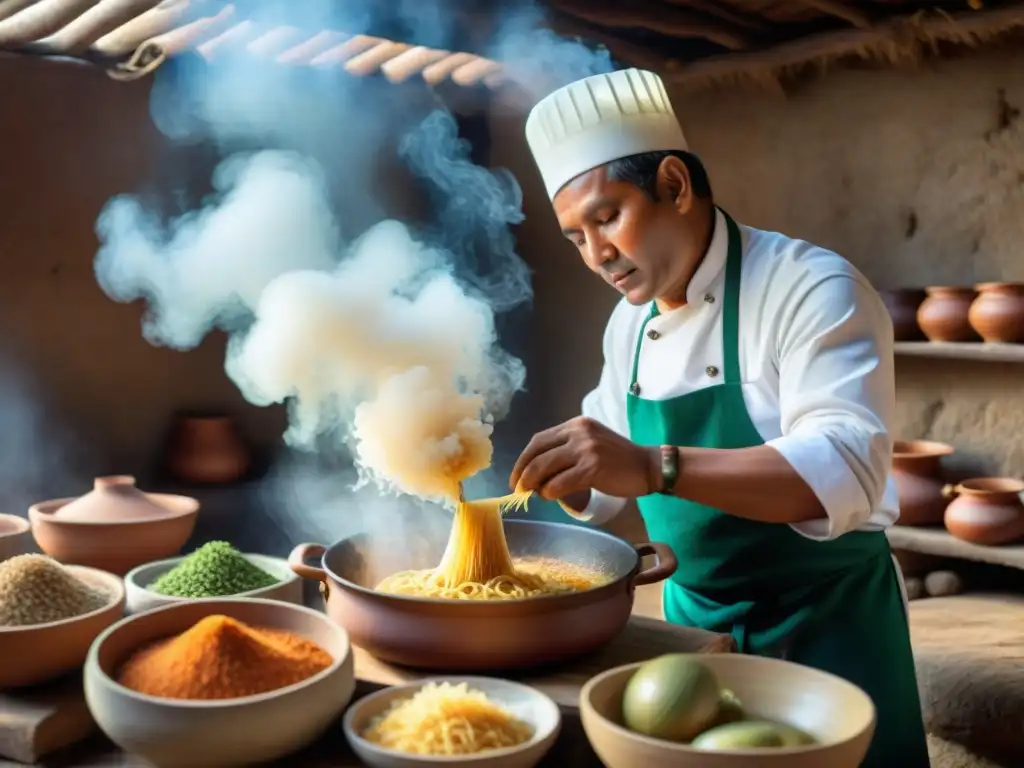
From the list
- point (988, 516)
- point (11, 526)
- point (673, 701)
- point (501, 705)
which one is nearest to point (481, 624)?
point (501, 705)

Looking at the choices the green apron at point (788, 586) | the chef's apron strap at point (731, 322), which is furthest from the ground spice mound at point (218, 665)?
the chef's apron strap at point (731, 322)

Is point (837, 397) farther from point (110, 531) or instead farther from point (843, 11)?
point (843, 11)

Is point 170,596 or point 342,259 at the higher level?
point 342,259

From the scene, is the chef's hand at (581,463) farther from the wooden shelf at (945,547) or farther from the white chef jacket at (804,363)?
the wooden shelf at (945,547)

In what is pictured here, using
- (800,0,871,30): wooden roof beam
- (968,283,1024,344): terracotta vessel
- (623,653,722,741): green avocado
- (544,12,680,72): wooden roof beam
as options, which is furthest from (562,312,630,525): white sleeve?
(968,283,1024,344): terracotta vessel

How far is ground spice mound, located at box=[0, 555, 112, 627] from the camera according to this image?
67.1 inches

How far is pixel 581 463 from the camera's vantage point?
179 centimetres

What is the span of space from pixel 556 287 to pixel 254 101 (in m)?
2.23

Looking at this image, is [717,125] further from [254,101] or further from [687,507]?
[687,507]

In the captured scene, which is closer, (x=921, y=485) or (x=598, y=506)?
(x=598, y=506)

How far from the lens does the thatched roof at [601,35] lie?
3768 millimetres

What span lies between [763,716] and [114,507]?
172 cm

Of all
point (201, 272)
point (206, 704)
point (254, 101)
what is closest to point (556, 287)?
point (254, 101)

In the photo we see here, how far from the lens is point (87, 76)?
4.49 metres
